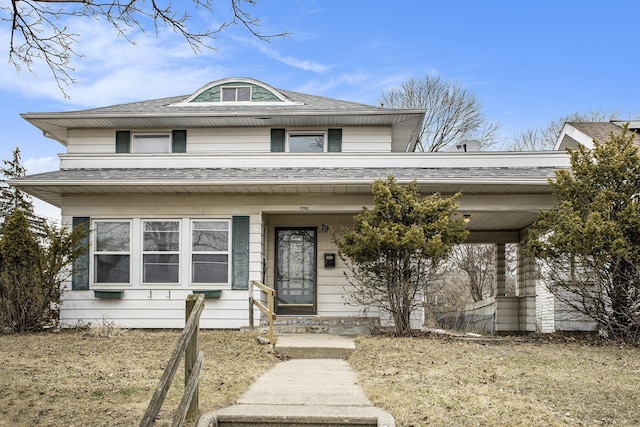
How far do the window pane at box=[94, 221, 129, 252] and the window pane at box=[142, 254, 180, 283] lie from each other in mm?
600

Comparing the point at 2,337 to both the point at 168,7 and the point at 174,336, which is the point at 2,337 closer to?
the point at 174,336

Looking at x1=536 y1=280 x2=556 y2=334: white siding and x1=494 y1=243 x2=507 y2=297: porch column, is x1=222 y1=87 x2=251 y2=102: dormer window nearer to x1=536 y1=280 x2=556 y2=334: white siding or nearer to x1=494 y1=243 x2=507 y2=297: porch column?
x1=494 y1=243 x2=507 y2=297: porch column

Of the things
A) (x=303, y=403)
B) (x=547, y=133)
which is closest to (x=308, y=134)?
(x=303, y=403)

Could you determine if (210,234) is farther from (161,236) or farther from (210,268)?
(161,236)

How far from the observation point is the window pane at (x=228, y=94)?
14680 millimetres

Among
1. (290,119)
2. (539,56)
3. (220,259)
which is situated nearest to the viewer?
(220,259)

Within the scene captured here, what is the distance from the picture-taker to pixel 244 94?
14664 mm

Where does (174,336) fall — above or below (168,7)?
below

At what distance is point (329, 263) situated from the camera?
41.5 feet

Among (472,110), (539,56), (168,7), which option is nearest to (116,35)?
(168,7)

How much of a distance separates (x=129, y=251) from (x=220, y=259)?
184 centimetres

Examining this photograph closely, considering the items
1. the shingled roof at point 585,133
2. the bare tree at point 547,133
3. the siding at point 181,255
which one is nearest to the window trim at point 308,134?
the siding at point 181,255

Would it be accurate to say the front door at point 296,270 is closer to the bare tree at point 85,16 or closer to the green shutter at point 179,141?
the green shutter at point 179,141

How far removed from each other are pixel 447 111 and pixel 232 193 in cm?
1839
